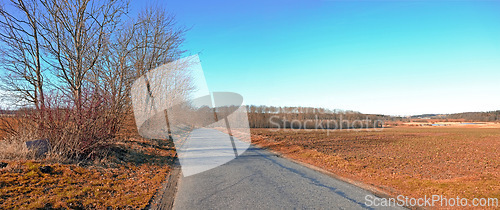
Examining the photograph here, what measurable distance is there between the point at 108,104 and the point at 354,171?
9.66 m

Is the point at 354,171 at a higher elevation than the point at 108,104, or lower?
lower

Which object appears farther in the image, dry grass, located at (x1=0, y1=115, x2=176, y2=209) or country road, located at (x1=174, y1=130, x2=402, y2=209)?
country road, located at (x1=174, y1=130, x2=402, y2=209)

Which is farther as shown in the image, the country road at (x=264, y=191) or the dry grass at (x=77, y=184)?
the country road at (x=264, y=191)

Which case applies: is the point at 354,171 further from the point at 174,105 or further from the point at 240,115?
the point at 240,115

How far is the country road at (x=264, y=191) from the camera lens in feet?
16.3

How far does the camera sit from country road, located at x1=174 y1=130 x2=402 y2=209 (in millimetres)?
4965

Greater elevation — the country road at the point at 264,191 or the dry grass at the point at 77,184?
the dry grass at the point at 77,184

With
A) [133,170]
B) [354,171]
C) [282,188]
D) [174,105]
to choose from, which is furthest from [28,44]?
[174,105]

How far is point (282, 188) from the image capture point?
6.13 m

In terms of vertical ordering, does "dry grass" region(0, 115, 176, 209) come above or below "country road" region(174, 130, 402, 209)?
above

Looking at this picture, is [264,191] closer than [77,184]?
No

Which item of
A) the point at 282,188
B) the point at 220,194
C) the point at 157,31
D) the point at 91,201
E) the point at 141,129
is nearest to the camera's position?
the point at 91,201

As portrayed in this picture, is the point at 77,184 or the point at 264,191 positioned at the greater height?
the point at 77,184

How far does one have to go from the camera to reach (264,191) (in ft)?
19.1
